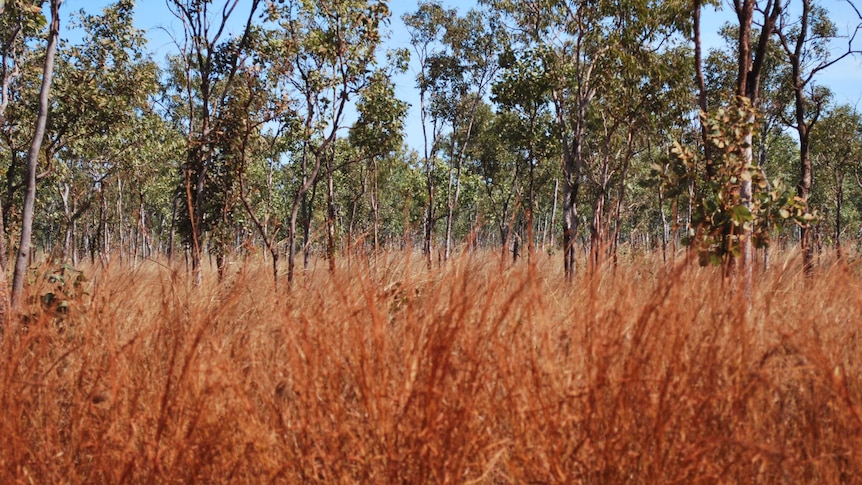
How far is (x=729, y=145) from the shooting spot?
5.18 metres

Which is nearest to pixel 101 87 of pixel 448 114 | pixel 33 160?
pixel 33 160

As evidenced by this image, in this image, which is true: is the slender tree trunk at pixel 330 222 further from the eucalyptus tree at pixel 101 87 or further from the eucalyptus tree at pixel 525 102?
the eucalyptus tree at pixel 101 87

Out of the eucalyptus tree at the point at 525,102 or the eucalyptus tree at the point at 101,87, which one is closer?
the eucalyptus tree at the point at 101,87

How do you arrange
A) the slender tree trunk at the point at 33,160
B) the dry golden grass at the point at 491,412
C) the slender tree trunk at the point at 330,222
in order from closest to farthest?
the dry golden grass at the point at 491,412 → the slender tree trunk at the point at 330,222 → the slender tree trunk at the point at 33,160

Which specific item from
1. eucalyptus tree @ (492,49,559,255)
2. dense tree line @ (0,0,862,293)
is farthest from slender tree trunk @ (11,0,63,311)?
eucalyptus tree @ (492,49,559,255)

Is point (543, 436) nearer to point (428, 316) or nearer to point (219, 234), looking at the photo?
point (428, 316)

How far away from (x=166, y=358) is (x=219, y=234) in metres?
9.19

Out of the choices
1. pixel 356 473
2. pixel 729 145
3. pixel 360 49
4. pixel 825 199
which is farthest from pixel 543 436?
pixel 825 199

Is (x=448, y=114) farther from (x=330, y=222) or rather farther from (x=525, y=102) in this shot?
(x=330, y=222)

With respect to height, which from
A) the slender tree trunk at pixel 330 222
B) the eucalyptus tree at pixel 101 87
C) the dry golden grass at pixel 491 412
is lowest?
the dry golden grass at pixel 491 412

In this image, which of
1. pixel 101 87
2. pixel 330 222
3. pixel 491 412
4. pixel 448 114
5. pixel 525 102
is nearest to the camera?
pixel 491 412

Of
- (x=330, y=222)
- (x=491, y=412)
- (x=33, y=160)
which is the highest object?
(x=33, y=160)

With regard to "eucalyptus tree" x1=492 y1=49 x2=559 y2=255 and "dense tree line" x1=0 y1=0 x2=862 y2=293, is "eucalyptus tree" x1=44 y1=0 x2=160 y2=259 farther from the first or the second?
"eucalyptus tree" x1=492 y1=49 x2=559 y2=255

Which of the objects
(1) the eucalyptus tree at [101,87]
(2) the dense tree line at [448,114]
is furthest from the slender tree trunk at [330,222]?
(1) the eucalyptus tree at [101,87]
